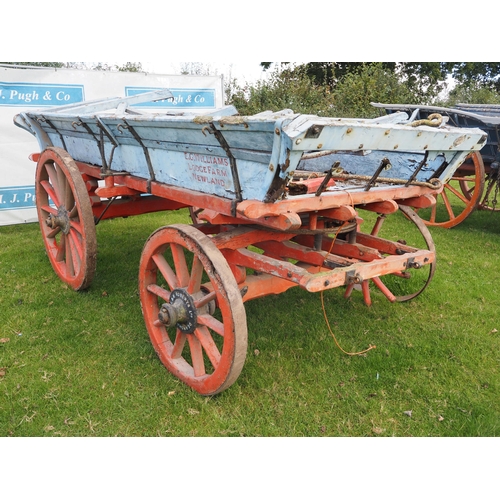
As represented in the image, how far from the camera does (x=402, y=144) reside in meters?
2.31

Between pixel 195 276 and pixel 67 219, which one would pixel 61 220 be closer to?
pixel 67 219

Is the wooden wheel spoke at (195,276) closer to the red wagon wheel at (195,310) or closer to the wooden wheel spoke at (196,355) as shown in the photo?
the red wagon wheel at (195,310)

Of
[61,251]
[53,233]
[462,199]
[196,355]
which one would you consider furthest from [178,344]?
[462,199]

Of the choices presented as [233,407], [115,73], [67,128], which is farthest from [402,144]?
[115,73]

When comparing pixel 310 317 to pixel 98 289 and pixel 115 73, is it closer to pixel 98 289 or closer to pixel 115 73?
pixel 98 289

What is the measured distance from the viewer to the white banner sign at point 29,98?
6273mm

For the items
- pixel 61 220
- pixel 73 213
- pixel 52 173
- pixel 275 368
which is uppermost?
pixel 52 173

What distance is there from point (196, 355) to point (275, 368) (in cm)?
59

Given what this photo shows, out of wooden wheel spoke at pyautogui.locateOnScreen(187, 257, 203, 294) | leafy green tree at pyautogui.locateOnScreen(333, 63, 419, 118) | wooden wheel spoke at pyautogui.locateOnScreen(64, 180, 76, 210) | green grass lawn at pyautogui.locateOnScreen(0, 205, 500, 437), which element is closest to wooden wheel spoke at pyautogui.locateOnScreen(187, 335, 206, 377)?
green grass lawn at pyautogui.locateOnScreen(0, 205, 500, 437)

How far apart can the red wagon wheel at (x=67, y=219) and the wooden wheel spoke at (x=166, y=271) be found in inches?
36.9

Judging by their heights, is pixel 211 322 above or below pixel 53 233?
above

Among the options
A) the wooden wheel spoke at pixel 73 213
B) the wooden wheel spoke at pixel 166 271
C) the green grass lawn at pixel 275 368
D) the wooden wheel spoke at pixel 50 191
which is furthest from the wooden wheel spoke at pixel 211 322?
the wooden wheel spoke at pixel 50 191

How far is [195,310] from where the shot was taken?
105 inches

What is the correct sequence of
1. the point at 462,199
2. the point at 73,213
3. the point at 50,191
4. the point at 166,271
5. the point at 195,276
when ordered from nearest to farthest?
the point at 195,276, the point at 166,271, the point at 73,213, the point at 50,191, the point at 462,199
